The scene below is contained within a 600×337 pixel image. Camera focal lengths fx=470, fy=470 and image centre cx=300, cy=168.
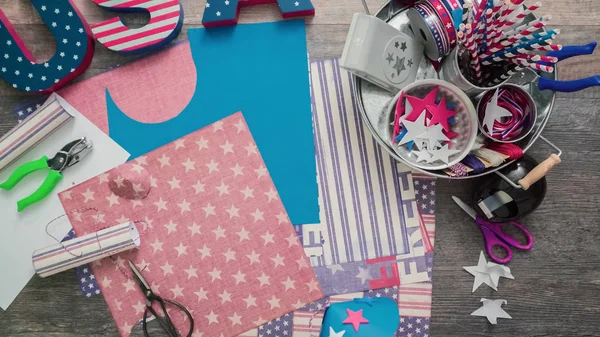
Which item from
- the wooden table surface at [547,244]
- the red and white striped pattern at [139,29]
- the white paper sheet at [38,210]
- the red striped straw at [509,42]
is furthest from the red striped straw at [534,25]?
the white paper sheet at [38,210]

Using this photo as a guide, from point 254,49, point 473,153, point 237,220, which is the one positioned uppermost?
point 254,49

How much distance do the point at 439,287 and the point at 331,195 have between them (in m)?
0.25

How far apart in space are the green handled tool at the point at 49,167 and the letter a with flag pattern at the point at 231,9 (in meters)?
0.31

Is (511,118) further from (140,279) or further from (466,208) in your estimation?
(140,279)

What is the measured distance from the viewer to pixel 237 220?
0.82 metres

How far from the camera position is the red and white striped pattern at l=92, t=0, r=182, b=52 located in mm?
796

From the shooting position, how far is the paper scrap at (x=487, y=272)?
0.81m

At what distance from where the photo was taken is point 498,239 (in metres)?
0.81

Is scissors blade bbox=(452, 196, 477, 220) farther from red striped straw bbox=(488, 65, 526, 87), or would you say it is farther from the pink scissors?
red striped straw bbox=(488, 65, 526, 87)

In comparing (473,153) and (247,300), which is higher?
(473,153)

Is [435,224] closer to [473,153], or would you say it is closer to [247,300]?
[473,153]

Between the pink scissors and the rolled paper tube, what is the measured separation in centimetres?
70

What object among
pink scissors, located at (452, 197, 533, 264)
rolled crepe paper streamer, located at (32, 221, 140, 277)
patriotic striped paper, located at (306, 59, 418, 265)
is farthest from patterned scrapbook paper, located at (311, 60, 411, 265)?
rolled crepe paper streamer, located at (32, 221, 140, 277)

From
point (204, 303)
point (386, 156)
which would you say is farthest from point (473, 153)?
point (204, 303)
